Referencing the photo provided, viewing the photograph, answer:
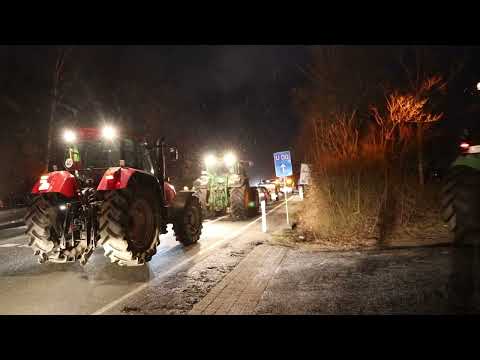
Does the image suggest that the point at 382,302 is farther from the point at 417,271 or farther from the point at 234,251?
the point at 234,251

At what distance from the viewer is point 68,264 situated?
7691mm

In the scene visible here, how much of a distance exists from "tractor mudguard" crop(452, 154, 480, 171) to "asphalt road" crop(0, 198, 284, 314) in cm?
586

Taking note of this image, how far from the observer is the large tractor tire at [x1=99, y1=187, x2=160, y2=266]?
21.2 ft

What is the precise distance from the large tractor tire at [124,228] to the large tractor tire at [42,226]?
3.96ft

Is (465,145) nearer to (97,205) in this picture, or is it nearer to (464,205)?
(464,205)

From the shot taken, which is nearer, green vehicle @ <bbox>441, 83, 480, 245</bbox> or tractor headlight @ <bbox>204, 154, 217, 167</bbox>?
green vehicle @ <bbox>441, 83, 480, 245</bbox>

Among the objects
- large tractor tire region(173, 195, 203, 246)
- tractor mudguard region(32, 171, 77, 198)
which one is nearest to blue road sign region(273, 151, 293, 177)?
large tractor tire region(173, 195, 203, 246)

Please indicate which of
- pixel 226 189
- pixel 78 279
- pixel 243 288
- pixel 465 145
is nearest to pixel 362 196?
pixel 465 145

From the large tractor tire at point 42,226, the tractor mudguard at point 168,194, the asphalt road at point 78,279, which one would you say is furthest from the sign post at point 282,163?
the large tractor tire at point 42,226

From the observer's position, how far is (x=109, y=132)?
7500 millimetres

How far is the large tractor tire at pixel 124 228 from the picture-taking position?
6469 millimetres

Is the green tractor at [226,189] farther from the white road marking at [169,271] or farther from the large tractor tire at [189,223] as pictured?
the large tractor tire at [189,223]

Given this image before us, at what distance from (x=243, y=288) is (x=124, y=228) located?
7.92ft

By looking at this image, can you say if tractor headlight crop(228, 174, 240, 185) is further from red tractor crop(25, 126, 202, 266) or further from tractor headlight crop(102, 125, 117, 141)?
tractor headlight crop(102, 125, 117, 141)
